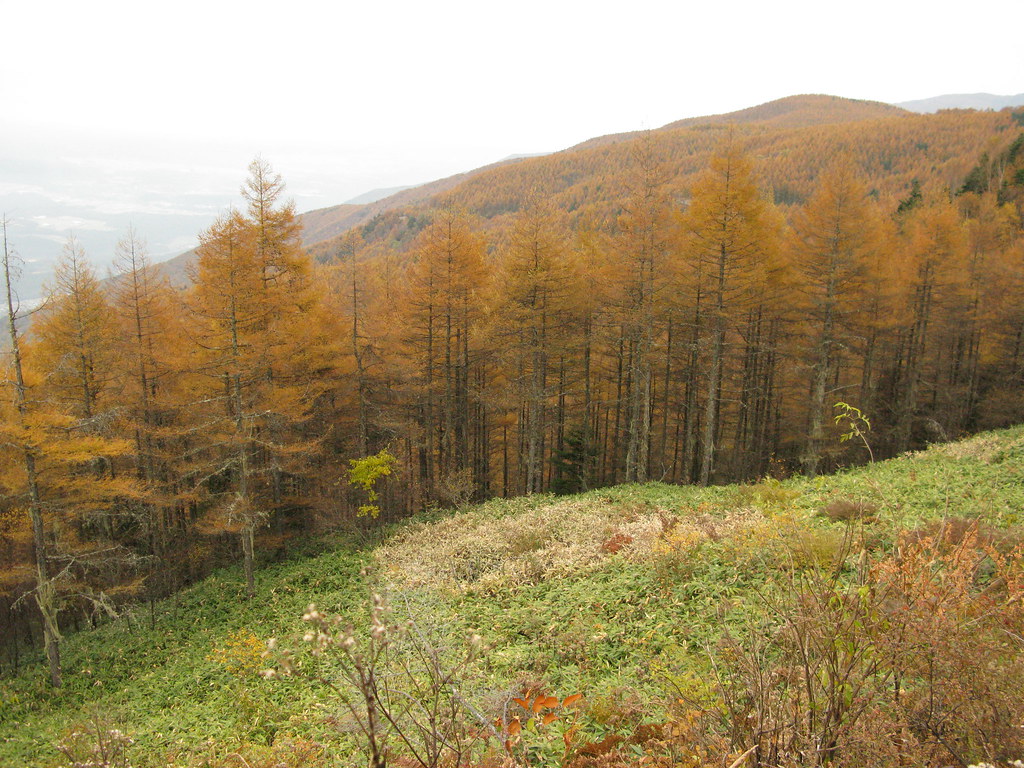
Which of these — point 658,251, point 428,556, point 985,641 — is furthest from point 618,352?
point 985,641

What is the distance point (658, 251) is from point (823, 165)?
228 ft

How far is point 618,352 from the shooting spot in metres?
22.7

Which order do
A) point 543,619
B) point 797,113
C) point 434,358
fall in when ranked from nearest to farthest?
1. point 543,619
2. point 434,358
3. point 797,113

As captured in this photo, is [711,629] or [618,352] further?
[618,352]

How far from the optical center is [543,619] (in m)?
7.64

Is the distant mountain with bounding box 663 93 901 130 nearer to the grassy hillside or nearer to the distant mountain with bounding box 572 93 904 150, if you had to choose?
the distant mountain with bounding box 572 93 904 150

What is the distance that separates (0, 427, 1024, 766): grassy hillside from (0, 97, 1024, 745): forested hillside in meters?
2.05

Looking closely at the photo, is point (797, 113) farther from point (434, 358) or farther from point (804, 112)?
point (434, 358)

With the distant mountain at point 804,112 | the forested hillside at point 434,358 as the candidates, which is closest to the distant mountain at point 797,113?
the distant mountain at point 804,112

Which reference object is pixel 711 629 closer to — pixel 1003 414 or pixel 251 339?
pixel 251 339

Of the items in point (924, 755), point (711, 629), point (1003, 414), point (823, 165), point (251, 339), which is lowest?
point (1003, 414)

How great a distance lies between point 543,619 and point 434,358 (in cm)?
1470

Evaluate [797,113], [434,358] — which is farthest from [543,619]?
[797,113]

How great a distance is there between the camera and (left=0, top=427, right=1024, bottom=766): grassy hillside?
15.1 feet
